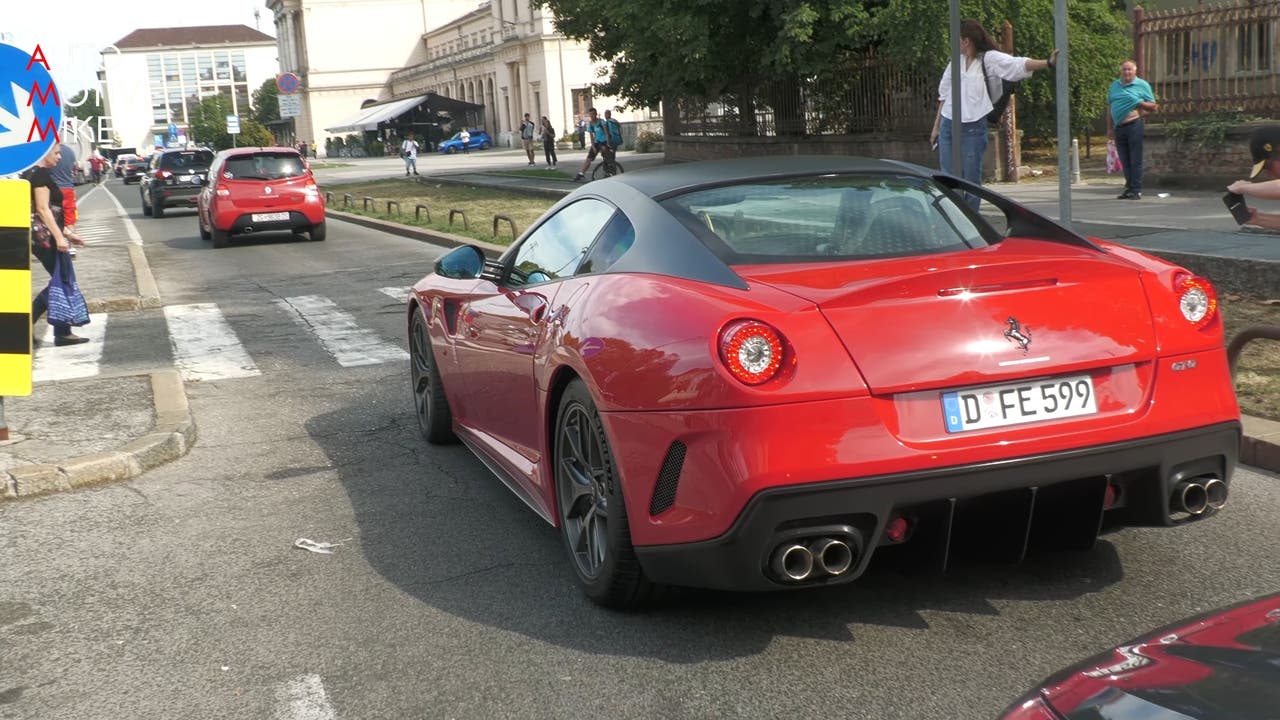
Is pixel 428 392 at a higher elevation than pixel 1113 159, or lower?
lower

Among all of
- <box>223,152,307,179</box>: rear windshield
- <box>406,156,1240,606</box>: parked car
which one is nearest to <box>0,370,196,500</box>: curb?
<box>406,156,1240,606</box>: parked car

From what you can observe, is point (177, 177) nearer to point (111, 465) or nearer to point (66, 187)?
point (66, 187)

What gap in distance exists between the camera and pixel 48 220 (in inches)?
424

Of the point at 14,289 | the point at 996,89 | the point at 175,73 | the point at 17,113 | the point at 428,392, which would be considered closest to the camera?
the point at 428,392

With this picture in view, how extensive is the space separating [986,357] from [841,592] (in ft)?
3.55

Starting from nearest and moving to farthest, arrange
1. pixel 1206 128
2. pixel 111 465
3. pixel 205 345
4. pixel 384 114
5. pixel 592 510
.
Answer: pixel 592 510 < pixel 111 465 < pixel 205 345 < pixel 1206 128 < pixel 384 114

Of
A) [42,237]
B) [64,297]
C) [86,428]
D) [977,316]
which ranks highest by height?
[42,237]

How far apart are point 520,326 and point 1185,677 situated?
3.46m

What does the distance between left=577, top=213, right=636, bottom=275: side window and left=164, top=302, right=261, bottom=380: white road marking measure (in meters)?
5.55

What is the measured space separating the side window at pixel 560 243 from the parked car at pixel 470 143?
79.0 m

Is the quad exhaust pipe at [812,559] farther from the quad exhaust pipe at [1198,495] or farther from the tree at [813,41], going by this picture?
the tree at [813,41]

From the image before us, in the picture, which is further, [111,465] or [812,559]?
[111,465]

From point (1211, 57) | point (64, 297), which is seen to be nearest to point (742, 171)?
point (64, 297)

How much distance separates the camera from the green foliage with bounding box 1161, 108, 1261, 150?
55.9 ft
